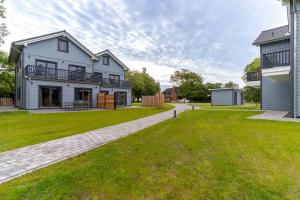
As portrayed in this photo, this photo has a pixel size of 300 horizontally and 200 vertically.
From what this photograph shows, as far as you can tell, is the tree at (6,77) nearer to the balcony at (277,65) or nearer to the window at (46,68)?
the window at (46,68)

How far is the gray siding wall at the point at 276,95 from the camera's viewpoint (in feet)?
57.2

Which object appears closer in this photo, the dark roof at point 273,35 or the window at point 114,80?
the dark roof at point 273,35

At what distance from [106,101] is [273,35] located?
17845 mm

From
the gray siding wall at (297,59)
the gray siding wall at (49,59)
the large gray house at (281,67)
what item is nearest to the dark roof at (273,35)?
the large gray house at (281,67)

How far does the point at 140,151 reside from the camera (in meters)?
5.00

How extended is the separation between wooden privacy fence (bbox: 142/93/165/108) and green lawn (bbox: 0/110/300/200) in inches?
730

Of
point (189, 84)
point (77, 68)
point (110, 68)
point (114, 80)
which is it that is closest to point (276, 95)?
point (114, 80)

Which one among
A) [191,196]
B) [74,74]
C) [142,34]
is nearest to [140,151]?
[191,196]

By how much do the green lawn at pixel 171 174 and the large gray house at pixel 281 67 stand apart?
8.97m

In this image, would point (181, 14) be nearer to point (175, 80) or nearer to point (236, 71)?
point (236, 71)

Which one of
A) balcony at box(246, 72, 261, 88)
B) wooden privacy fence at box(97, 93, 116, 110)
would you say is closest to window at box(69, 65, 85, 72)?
wooden privacy fence at box(97, 93, 116, 110)

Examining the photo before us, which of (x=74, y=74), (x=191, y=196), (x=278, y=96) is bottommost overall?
(x=191, y=196)

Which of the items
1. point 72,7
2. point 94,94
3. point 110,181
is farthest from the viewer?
point 94,94

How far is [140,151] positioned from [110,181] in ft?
5.75
